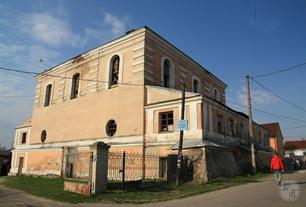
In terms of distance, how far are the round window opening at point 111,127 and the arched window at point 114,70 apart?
3.37m

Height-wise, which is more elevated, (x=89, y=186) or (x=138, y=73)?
(x=138, y=73)

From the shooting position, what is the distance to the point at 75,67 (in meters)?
29.0

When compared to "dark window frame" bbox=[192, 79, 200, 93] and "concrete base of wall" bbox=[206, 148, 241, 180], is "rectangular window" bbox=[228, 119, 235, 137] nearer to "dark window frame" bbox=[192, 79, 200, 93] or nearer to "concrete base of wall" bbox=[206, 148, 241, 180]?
"concrete base of wall" bbox=[206, 148, 241, 180]

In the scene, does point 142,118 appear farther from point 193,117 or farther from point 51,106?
point 51,106

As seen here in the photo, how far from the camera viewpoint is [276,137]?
4712cm

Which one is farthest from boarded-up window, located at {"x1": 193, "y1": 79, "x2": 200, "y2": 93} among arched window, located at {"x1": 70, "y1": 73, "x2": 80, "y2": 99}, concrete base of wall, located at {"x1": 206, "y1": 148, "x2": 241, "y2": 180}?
arched window, located at {"x1": 70, "y1": 73, "x2": 80, "y2": 99}

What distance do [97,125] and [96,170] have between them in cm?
1198

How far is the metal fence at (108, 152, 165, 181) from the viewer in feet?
61.9

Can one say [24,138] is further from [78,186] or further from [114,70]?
[78,186]

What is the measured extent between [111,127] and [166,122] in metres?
5.35

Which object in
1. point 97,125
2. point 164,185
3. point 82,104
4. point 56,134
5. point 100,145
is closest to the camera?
point 100,145

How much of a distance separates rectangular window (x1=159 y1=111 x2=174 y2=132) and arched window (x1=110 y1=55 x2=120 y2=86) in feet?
20.2

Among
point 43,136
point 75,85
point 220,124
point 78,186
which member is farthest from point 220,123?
point 43,136

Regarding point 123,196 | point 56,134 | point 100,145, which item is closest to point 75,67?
point 56,134
